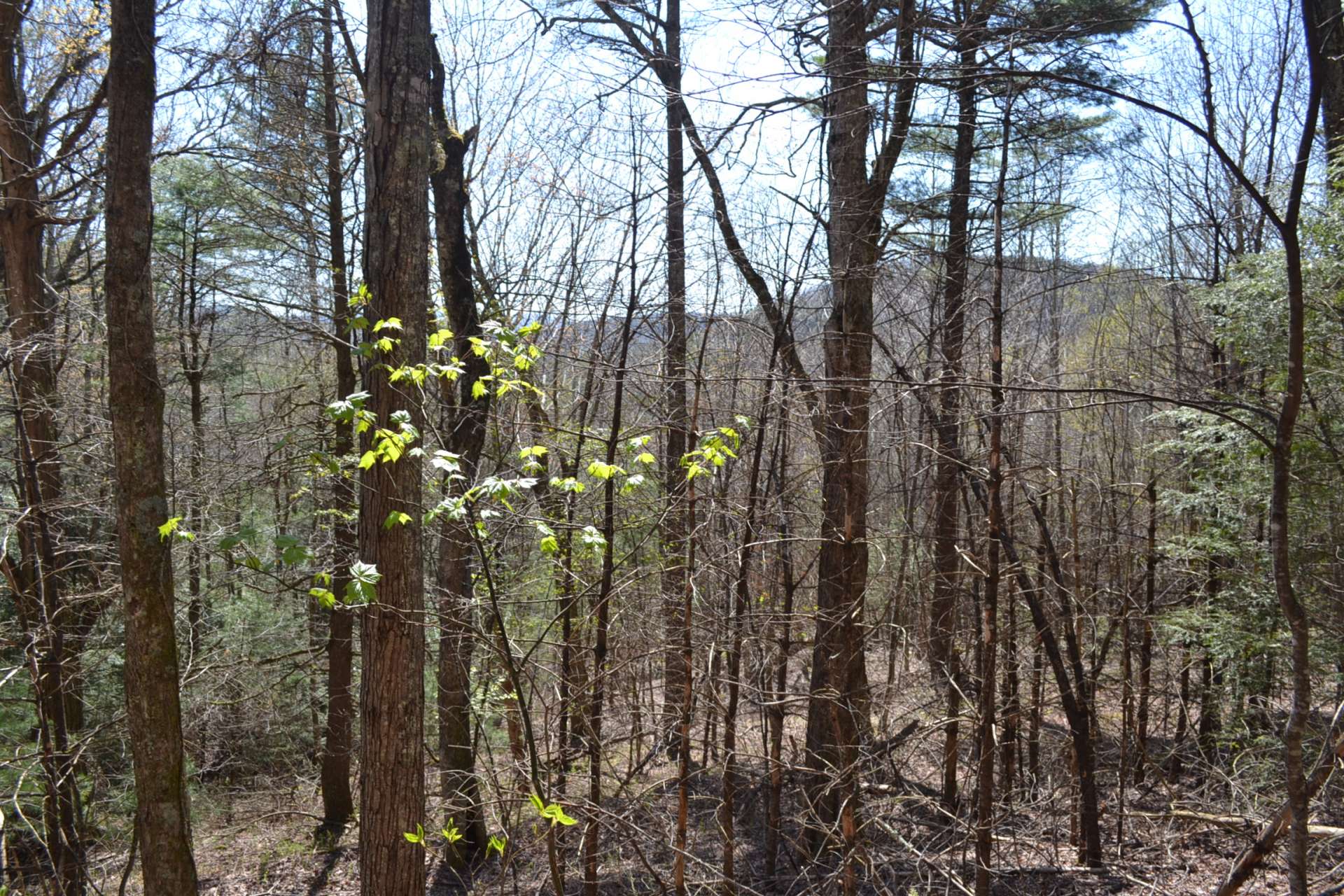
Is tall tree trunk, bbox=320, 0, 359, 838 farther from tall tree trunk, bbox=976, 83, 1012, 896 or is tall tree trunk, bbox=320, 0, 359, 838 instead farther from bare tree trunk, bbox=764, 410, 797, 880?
tall tree trunk, bbox=976, 83, 1012, 896

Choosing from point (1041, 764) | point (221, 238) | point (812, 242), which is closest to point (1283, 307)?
point (812, 242)

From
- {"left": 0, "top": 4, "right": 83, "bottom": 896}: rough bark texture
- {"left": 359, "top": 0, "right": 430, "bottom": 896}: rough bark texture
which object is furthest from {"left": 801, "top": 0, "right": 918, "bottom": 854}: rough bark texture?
{"left": 0, "top": 4, "right": 83, "bottom": 896}: rough bark texture

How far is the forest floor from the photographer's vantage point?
6223mm

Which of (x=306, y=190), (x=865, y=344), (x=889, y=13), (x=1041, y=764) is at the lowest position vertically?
(x=1041, y=764)

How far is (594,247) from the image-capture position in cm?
973

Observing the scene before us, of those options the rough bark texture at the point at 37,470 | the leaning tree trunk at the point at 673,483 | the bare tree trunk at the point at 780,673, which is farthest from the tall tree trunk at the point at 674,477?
the rough bark texture at the point at 37,470

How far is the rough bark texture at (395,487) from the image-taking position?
16.2 ft

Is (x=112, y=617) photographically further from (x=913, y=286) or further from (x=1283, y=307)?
(x=1283, y=307)

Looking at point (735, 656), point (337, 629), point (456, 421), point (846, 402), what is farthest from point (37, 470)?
point (846, 402)

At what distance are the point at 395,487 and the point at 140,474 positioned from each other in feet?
6.56

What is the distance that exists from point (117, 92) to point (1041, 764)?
38.6ft

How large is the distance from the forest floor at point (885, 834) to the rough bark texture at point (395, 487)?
66 centimetres

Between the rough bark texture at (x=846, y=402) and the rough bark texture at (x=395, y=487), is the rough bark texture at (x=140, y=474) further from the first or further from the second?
the rough bark texture at (x=846, y=402)

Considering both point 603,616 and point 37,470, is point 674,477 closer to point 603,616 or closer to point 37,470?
point 603,616
